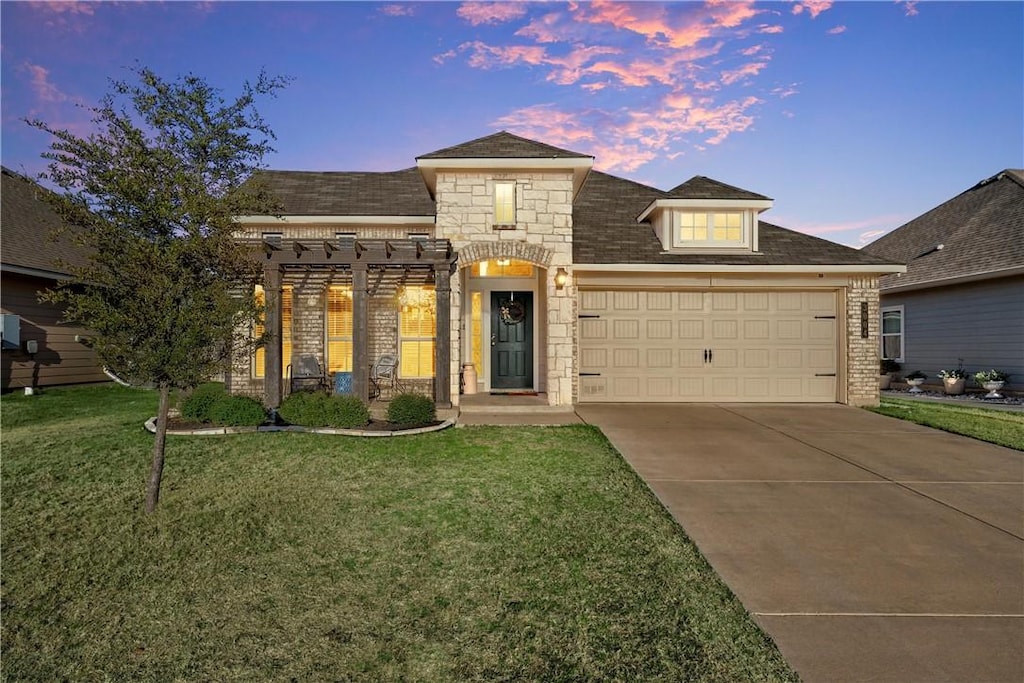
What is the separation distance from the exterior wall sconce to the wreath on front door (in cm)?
196

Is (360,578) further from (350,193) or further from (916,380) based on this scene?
(916,380)

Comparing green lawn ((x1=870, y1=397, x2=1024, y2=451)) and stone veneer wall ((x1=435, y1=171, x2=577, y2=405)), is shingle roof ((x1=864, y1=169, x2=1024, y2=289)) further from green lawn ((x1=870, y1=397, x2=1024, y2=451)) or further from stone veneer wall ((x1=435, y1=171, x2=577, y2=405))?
stone veneer wall ((x1=435, y1=171, x2=577, y2=405))

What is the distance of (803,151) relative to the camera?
15.0m

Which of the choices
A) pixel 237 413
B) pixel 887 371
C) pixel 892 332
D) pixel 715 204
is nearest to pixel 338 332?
pixel 237 413

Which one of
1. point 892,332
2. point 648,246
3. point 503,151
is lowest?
point 892,332

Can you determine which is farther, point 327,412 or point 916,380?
point 916,380

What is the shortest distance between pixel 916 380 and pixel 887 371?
4.24 feet

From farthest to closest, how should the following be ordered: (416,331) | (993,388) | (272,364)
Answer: (993,388) → (416,331) → (272,364)

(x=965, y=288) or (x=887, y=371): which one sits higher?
(x=965, y=288)

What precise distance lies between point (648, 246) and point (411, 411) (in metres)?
6.92

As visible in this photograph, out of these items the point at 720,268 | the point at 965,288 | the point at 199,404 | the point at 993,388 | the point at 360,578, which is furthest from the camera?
the point at 965,288

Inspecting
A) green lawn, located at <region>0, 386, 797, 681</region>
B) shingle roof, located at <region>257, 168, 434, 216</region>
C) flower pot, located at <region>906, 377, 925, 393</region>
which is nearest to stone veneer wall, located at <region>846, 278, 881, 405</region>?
flower pot, located at <region>906, 377, 925, 393</region>

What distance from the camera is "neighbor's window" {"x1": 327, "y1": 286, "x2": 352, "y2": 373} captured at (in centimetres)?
1176

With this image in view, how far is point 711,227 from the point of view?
38.1 ft
